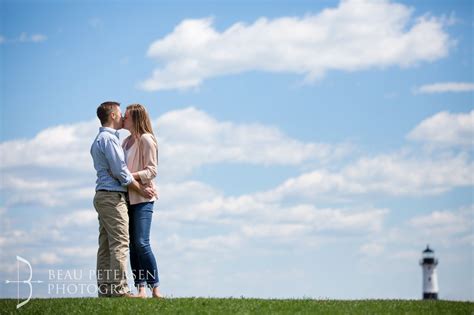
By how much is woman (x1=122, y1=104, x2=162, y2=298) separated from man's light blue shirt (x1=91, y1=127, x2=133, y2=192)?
295mm

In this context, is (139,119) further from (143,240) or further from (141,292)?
(141,292)

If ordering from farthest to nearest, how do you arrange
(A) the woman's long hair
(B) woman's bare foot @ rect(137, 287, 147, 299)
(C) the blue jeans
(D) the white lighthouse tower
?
(D) the white lighthouse tower < (B) woman's bare foot @ rect(137, 287, 147, 299) < (A) the woman's long hair < (C) the blue jeans

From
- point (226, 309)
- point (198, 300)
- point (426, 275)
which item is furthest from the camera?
point (426, 275)

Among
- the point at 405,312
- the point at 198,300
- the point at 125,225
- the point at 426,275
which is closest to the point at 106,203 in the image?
the point at 125,225

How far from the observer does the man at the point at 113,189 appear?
532 inches

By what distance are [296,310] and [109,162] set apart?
4392mm

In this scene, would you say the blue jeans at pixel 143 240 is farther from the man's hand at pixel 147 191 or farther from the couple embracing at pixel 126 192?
the man's hand at pixel 147 191

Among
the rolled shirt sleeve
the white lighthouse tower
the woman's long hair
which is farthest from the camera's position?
the white lighthouse tower

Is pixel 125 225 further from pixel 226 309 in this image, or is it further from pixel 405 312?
pixel 405 312

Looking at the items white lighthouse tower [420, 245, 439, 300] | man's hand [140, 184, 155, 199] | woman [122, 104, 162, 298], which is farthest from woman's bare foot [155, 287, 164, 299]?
white lighthouse tower [420, 245, 439, 300]

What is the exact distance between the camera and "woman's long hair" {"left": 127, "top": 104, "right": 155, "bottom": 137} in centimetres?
1389

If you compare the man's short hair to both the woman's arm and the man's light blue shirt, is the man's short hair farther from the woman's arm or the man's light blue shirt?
the woman's arm

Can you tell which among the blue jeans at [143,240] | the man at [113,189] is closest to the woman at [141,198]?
Result: the blue jeans at [143,240]

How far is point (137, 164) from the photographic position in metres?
14.1
